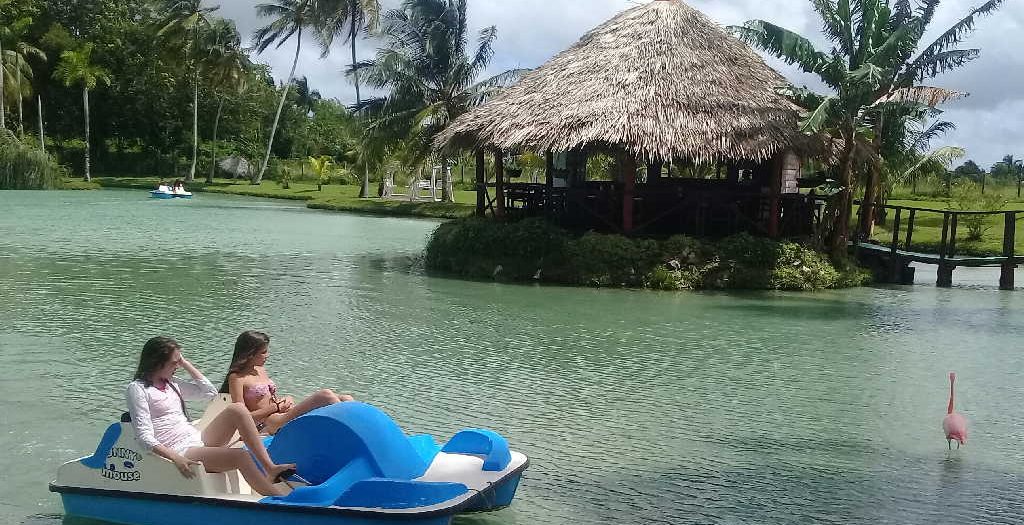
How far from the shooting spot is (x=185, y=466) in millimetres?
4973

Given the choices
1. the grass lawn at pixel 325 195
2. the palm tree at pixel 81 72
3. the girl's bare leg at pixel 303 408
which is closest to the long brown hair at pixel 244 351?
the girl's bare leg at pixel 303 408

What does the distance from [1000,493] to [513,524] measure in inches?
122

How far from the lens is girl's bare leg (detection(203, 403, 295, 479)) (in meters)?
5.00

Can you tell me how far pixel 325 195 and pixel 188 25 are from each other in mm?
11520

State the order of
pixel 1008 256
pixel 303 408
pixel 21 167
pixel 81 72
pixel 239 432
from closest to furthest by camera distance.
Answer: pixel 239 432
pixel 303 408
pixel 1008 256
pixel 21 167
pixel 81 72

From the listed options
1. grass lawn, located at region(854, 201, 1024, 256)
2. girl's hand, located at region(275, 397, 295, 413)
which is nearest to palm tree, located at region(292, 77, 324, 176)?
grass lawn, located at region(854, 201, 1024, 256)

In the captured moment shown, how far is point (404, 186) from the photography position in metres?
50.6

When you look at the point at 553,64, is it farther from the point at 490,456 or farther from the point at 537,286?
the point at 490,456

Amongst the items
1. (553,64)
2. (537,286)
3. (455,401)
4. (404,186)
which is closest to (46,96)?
(404,186)

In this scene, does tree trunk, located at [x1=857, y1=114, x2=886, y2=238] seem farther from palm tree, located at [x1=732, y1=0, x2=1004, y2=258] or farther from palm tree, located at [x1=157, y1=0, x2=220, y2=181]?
palm tree, located at [x1=157, y1=0, x2=220, y2=181]

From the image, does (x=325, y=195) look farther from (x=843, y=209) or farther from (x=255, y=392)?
(x=255, y=392)

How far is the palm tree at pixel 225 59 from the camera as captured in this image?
4697cm

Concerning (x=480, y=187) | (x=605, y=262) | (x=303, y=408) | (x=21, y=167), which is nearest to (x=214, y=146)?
(x=21, y=167)

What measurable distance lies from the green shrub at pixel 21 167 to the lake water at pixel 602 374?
25.6 metres
